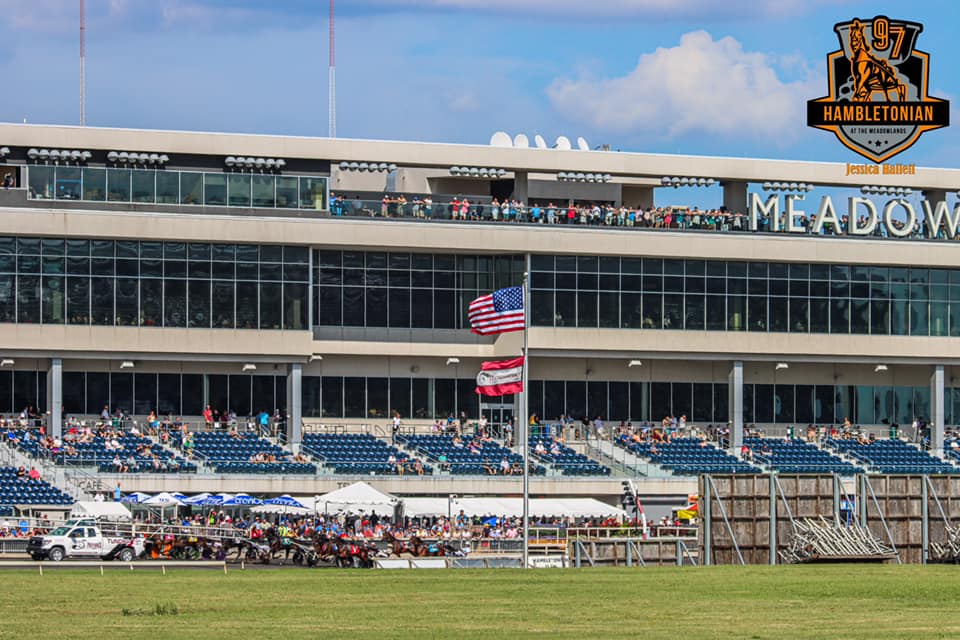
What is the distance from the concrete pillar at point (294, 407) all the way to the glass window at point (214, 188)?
747cm

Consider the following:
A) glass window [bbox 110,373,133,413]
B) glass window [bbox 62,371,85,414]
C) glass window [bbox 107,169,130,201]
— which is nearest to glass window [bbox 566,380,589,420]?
glass window [bbox 110,373,133,413]

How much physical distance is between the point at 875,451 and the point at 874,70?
74.0 ft

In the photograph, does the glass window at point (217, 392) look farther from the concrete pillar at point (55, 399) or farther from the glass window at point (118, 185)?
the glass window at point (118, 185)

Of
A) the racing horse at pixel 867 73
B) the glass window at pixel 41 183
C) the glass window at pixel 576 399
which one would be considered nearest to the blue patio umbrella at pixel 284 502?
the glass window at pixel 41 183

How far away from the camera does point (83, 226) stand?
234ft

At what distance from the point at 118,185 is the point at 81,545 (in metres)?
20.4

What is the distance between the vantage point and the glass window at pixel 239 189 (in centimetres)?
7319

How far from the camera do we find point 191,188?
7262 cm

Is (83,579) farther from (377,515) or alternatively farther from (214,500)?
(377,515)

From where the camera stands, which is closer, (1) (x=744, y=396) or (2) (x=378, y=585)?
(2) (x=378, y=585)

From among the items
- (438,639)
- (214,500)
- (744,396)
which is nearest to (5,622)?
(438,639)

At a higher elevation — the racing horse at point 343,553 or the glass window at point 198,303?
the glass window at point 198,303

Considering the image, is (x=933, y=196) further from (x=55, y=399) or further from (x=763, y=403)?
(x=55, y=399)

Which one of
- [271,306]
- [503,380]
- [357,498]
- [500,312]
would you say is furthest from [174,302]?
[503,380]
